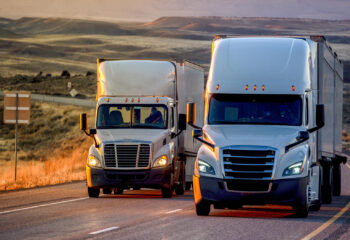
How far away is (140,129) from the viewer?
72.4ft

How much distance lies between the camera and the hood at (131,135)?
70.5 ft

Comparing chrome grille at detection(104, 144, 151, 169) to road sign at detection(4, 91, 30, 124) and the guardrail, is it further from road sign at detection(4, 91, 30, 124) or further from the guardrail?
the guardrail

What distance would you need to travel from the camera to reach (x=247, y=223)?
15594mm

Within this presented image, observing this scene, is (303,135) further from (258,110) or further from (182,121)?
(182,121)

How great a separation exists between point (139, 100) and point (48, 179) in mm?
7241

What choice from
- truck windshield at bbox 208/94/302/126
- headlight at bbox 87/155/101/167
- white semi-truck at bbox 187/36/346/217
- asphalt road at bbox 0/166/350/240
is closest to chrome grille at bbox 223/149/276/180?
white semi-truck at bbox 187/36/346/217

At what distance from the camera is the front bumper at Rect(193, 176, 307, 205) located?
16.0 m

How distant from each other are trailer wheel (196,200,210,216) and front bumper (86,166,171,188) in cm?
449

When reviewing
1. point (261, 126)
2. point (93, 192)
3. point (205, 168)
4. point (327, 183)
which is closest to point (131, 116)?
point (93, 192)

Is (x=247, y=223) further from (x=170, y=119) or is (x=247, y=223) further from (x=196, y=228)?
(x=170, y=119)

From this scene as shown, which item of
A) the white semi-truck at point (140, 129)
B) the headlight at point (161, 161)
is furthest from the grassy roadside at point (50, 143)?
the headlight at point (161, 161)

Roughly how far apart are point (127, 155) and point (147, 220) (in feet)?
18.1

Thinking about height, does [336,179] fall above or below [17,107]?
below

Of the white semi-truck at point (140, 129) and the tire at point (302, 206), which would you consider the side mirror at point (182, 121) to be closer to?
the white semi-truck at point (140, 129)
